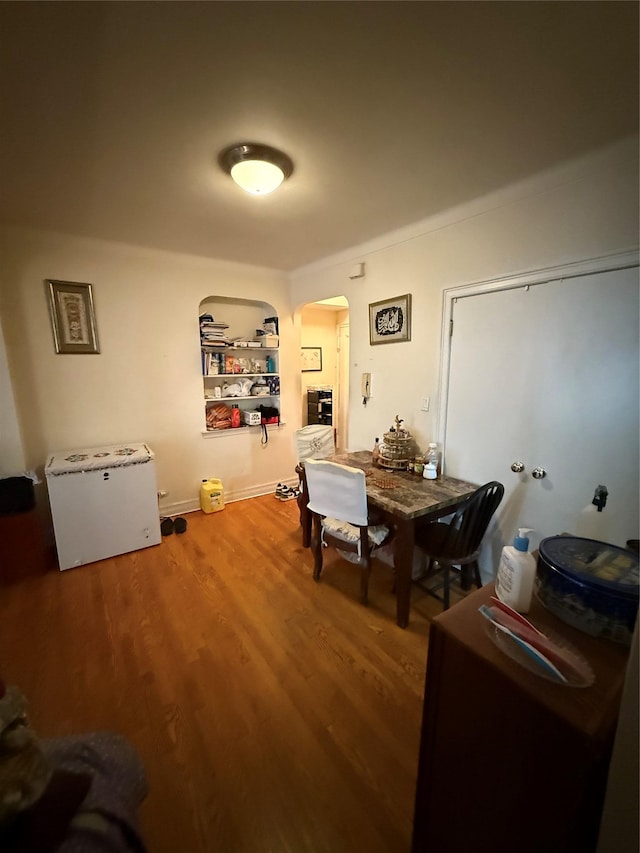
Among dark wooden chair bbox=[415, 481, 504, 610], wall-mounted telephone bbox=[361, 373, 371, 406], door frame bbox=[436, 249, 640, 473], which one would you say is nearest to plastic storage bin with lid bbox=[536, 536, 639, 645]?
dark wooden chair bbox=[415, 481, 504, 610]

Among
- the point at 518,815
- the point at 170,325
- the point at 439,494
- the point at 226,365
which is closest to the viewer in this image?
the point at 518,815

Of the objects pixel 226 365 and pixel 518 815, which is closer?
pixel 518 815

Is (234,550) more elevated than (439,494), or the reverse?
(439,494)

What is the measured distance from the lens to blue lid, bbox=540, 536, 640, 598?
0.75 meters

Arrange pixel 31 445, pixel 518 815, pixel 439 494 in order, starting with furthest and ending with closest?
pixel 31 445
pixel 439 494
pixel 518 815

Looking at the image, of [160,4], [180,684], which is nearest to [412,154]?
[160,4]

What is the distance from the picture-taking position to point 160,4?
0.92 metres

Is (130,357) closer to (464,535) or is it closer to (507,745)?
(464,535)

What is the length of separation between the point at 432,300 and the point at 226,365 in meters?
2.10

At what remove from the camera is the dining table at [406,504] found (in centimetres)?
179

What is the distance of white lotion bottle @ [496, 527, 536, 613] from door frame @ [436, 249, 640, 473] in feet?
4.89

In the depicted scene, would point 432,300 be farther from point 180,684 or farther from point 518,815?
Answer: point 180,684

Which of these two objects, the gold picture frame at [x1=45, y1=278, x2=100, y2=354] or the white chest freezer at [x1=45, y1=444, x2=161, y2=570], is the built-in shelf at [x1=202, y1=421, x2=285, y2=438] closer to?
the white chest freezer at [x1=45, y1=444, x2=161, y2=570]

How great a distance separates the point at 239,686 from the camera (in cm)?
154
